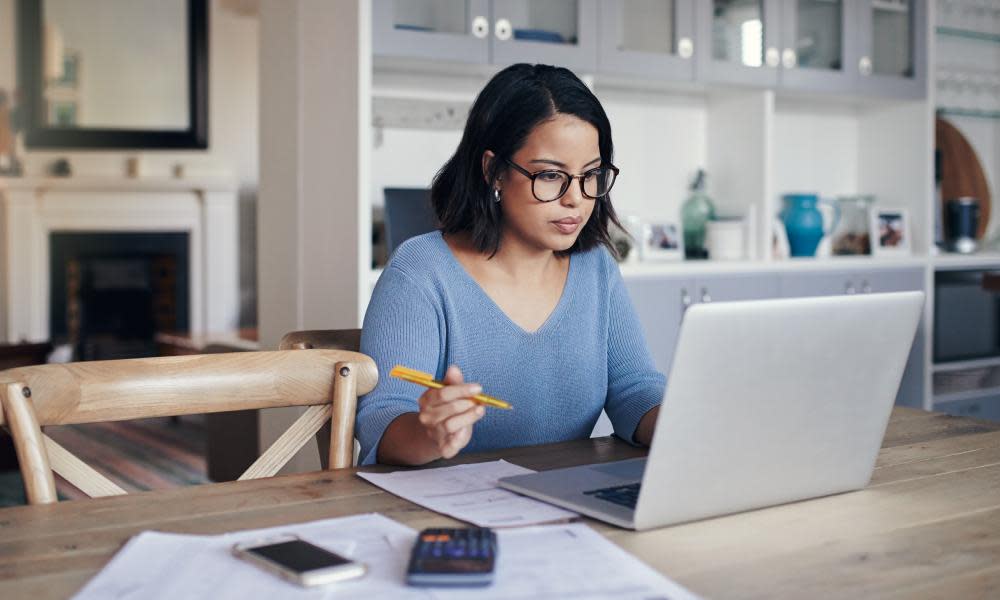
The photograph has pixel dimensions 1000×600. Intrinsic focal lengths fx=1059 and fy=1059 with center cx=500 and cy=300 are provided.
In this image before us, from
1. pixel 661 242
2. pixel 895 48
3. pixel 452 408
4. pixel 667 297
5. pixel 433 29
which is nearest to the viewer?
pixel 452 408

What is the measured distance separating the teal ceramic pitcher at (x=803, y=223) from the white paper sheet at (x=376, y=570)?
10.4ft

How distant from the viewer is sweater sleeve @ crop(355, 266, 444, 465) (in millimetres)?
1370

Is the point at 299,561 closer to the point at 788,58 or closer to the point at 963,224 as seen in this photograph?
the point at 788,58

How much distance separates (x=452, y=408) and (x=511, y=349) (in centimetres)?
51

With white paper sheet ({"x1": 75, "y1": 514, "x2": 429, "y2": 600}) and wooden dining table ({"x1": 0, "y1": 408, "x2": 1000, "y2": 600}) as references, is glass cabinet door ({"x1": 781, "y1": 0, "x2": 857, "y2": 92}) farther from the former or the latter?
white paper sheet ({"x1": 75, "y1": 514, "x2": 429, "y2": 600})

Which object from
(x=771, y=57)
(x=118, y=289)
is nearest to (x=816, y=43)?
(x=771, y=57)

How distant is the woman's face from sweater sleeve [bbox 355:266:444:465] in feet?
0.67

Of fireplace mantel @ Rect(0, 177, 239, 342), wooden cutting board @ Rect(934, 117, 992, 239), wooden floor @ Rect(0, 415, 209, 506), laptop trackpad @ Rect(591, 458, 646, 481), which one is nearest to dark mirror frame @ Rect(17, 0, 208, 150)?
fireplace mantel @ Rect(0, 177, 239, 342)

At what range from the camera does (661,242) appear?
12.1 feet

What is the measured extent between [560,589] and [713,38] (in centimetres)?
312

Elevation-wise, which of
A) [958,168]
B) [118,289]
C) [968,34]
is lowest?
[118,289]

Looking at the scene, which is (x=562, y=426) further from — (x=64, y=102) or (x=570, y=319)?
(x=64, y=102)

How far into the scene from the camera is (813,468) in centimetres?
110

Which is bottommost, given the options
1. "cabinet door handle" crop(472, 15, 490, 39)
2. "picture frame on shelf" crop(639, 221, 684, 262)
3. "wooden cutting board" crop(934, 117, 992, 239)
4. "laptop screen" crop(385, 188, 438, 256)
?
"picture frame on shelf" crop(639, 221, 684, 262)
